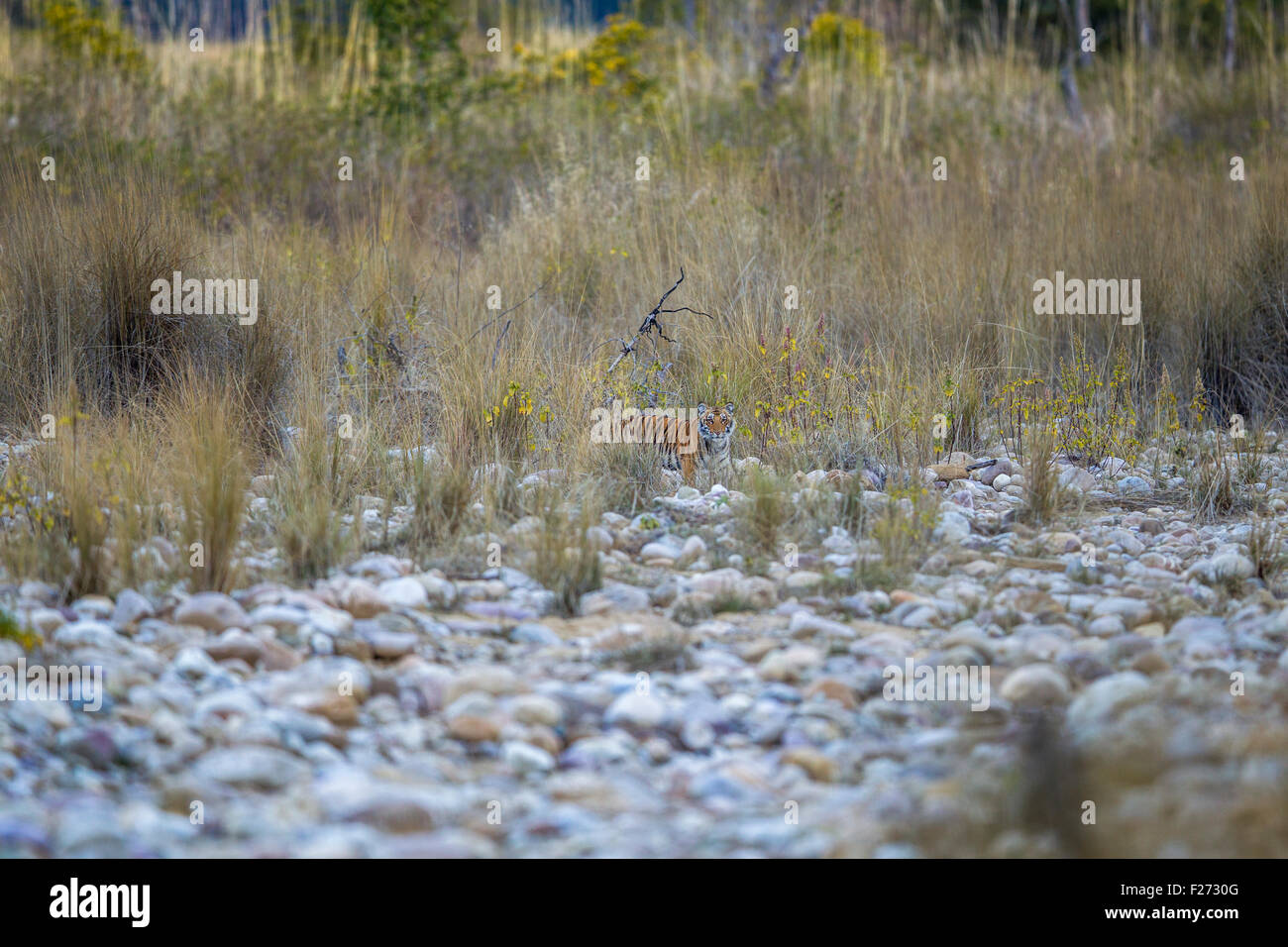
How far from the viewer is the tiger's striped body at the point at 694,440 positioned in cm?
418

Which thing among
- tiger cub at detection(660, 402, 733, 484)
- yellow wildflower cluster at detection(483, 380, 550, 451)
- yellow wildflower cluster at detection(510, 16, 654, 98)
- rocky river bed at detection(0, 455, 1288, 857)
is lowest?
rocky river bed at detection(0, 455, 1288, 857)

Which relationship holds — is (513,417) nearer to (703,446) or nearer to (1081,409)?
(703,446)

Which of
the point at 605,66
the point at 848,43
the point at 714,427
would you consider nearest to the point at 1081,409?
the point at 714,427

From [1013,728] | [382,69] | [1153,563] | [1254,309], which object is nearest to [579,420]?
[1153,563]

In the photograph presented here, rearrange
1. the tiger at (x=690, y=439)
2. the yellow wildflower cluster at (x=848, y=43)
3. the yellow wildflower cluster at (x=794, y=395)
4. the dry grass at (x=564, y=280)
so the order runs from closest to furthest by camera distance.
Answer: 1. the dry grass at (x=564, y=280)
2. the tiger at (x=690, y=439)
3. the yellow wildflower cluster at (x=794, y=395)
4. the yellow wildflower cluster at (x=848, y=43)

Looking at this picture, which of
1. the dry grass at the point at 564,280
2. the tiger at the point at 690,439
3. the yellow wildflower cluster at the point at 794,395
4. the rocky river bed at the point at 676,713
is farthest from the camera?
the yellow wildflower cluster at the point at 794,395

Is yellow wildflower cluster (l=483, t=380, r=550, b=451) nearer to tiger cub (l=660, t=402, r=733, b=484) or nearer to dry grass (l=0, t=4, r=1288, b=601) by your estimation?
dry grass (l=0, t=4, r=1288, b=601)

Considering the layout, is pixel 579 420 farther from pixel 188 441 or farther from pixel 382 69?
pixel 382 69

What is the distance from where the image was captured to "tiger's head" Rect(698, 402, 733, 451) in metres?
4.36

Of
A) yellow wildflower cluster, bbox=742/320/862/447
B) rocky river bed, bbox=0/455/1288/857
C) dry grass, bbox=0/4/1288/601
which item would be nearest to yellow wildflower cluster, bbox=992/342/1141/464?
dry grass, bbox=0/4/1288/601

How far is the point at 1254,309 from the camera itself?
5363 millimetres

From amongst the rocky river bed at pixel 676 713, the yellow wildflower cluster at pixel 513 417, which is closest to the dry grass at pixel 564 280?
the yellow wildflower cluster at pixel 513 417

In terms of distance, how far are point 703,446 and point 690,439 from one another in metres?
0.18

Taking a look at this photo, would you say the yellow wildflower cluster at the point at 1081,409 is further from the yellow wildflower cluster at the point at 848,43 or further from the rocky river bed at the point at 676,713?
the yellow wildflower cluster at the point at 848,43
